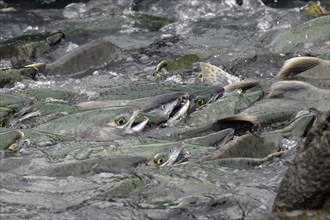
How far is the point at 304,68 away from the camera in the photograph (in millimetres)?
7051

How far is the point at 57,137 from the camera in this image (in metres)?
5.29

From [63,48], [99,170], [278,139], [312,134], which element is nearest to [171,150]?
[99,170]

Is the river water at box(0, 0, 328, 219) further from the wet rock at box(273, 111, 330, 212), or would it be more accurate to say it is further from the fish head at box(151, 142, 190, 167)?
the wet rock at box(273, 111, 330, 212)

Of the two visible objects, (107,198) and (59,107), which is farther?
(59,107)

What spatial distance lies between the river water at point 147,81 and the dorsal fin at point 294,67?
26.2 inches

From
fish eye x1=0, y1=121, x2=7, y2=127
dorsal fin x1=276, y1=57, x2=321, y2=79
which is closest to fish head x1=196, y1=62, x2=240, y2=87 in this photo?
dorsal fin x1=276, y1=57, x2=321, y2=79

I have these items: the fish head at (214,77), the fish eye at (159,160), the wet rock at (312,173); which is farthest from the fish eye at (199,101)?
the wet rock at (312,173)

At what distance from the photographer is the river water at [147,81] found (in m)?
4.02

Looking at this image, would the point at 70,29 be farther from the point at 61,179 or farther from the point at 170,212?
the point at 170,212

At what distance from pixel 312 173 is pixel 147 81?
407cm

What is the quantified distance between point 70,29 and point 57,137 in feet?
15.3

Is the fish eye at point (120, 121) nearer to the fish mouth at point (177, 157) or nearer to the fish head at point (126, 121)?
the fish head at point (126, 121)

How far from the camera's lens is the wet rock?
3.23 metres

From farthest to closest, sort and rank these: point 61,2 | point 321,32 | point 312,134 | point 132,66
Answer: point 61,2 < point 321,32 < point 132,66 < point 312,134
